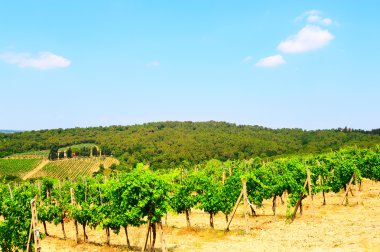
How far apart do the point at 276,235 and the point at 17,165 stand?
119 metres

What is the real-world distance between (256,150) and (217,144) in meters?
19.4

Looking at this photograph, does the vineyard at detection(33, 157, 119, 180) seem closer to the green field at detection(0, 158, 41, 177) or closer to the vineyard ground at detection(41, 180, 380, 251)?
the green field at detection(0, 158, 41, 177)

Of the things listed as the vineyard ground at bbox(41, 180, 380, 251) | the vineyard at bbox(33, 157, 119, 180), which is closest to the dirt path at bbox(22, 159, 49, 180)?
the vineyard at bbox(33, 157, 119, 180)

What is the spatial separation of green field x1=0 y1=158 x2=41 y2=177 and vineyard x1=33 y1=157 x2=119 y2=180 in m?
5.11

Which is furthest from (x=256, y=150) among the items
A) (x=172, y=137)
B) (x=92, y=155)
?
(x=92, y=155)

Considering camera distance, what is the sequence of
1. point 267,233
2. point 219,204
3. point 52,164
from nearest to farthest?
point 267,233, point 219,204, point 52,164

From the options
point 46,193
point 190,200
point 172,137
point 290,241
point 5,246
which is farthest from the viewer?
point 172,137

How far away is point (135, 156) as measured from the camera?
13812 cm

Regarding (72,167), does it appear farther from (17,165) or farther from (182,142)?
(182,142)

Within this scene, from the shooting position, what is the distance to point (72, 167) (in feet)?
404

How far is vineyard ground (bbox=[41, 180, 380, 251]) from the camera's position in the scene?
17.0 metres

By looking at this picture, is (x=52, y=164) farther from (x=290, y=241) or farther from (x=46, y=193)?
(x=290, y=241)

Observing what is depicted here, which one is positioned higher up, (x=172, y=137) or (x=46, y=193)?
(x=172, y=137)

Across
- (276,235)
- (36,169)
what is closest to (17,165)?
(36,169)
